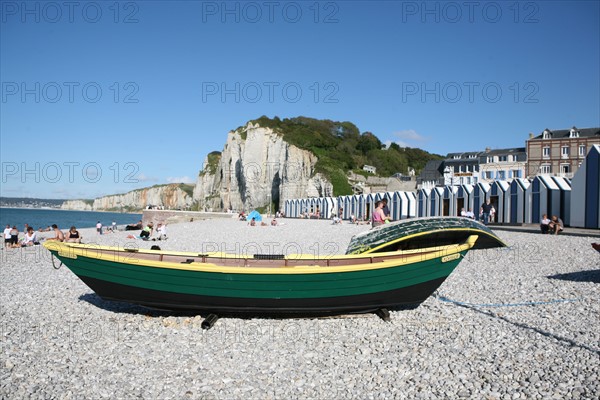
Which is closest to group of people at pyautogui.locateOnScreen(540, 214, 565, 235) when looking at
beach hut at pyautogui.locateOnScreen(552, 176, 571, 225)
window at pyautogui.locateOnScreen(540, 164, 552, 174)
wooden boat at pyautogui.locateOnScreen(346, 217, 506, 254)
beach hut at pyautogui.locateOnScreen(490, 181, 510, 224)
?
beach hut at pyautogui.locateOnScreen(552, 176, 571, 225)

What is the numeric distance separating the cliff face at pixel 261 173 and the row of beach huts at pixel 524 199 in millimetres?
33955

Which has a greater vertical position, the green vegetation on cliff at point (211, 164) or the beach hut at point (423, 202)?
the green vegetation on cliff at point (211, 164)

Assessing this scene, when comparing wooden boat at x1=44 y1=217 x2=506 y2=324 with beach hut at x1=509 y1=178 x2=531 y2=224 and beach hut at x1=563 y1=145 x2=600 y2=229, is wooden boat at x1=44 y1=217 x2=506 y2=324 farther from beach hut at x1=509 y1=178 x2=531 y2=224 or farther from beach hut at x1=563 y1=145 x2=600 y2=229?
beach hut at x1=509 y1=178 x2=531 y2=224

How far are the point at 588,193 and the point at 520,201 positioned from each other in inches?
206

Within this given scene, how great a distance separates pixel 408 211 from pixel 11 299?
32936 millimetres

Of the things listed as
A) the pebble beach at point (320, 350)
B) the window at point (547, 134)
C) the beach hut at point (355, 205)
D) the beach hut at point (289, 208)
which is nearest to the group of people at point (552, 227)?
the pebble beach at point (320, 350)

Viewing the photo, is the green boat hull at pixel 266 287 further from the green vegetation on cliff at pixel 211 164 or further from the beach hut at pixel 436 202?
the green vegetation on cliff at pixel 211 164

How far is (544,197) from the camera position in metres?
27.8

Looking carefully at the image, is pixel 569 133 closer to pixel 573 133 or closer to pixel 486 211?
pixel 573 133

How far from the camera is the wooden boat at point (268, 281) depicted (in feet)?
26.9

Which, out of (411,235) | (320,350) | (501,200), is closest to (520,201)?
(501,200)

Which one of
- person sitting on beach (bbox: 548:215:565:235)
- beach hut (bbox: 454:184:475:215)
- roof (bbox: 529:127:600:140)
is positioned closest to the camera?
person sitting on beach (bbox: 548:215:565:235)

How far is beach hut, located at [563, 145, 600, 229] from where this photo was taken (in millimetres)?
23969

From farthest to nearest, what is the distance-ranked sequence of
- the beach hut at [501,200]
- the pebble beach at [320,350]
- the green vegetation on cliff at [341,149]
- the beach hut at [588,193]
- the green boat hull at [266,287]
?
the green vegetation on cliff at [341,149] → the beach hut at [501,200] → the beach hut at [588,193] → the green boat hull at [266,287] → the pebble beach at [320,350]
